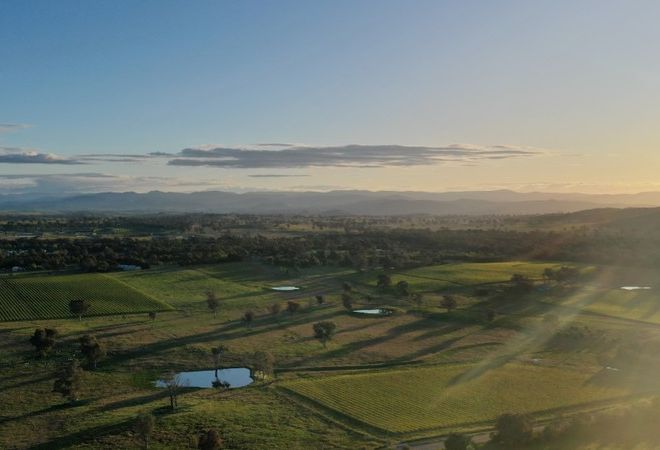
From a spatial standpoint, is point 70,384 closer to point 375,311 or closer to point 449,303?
point 375,311

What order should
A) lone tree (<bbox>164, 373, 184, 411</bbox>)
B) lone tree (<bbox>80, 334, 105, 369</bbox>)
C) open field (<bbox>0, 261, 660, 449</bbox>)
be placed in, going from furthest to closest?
lone tree (<bbox>80, 334, 105, 369</bbox>), lone tree (<bbox>164, 373, 184, 411</bbox>), open field (<bbox>0, 261, 660, 449</bbox>)

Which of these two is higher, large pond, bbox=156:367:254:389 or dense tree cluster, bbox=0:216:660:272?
dense tree cluster, bbox=0:216:660:272

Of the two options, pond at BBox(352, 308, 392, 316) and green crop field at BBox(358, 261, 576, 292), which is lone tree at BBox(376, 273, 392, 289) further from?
pond at BBox(352, 308, 392, 316)

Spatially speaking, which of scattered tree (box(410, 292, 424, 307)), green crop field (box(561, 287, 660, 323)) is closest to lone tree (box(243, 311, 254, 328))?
scattered tree (box(410, 292, 424, 307))

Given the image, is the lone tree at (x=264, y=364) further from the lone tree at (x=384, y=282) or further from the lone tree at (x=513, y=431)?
the lone tree at (x=384, y=282)

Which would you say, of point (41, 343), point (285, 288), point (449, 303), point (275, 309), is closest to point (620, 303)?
point (449, 303)

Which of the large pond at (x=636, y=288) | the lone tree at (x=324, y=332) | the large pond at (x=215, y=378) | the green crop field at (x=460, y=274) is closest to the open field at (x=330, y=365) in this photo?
the lone tree at (x=324, y=332)
